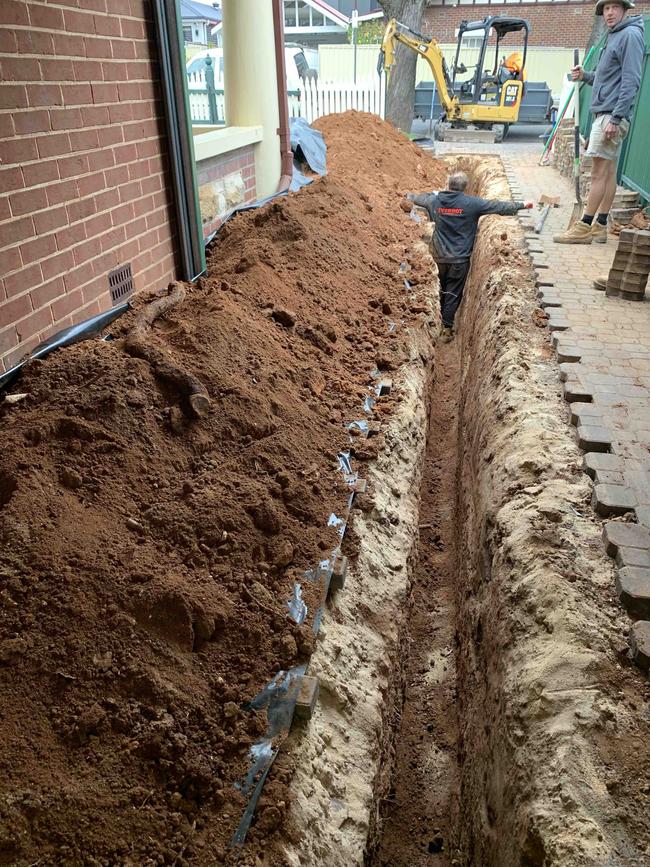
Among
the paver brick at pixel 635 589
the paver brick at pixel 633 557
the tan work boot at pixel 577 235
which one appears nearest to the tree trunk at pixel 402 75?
the tan work boot at pixel 577 235

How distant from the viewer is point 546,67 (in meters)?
23.8

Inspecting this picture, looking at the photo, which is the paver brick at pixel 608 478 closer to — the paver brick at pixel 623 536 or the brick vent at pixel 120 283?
the paver brick at pixel 623 536

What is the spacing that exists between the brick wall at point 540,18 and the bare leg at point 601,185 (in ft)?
72.5

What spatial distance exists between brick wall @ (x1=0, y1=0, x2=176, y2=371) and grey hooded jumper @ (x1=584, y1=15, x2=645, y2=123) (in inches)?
194

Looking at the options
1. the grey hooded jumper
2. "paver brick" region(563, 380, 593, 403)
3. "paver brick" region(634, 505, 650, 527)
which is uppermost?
the grey hooded jumper

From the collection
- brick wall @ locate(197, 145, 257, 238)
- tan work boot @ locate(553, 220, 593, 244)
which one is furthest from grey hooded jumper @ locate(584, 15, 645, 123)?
brick wall @ locate(197, 145, 257, 238)

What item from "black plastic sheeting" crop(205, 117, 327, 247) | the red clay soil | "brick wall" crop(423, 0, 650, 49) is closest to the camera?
the red clay soil

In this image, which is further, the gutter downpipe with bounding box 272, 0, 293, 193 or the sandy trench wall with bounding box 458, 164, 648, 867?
the gutter downpipe with bounding box 272, 0, 293, 193

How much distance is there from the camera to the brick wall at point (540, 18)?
24.5 m

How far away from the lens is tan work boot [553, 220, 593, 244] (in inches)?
294

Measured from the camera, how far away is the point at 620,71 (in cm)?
687

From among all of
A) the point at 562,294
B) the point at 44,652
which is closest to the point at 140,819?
the point at 44,652

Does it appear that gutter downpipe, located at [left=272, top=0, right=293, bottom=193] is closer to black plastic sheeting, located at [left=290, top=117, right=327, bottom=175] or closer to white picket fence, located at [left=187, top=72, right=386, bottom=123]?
black plastic sheeting, located at [left=290, top=117, right=327, bottom=175]

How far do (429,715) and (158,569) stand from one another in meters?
1.94
